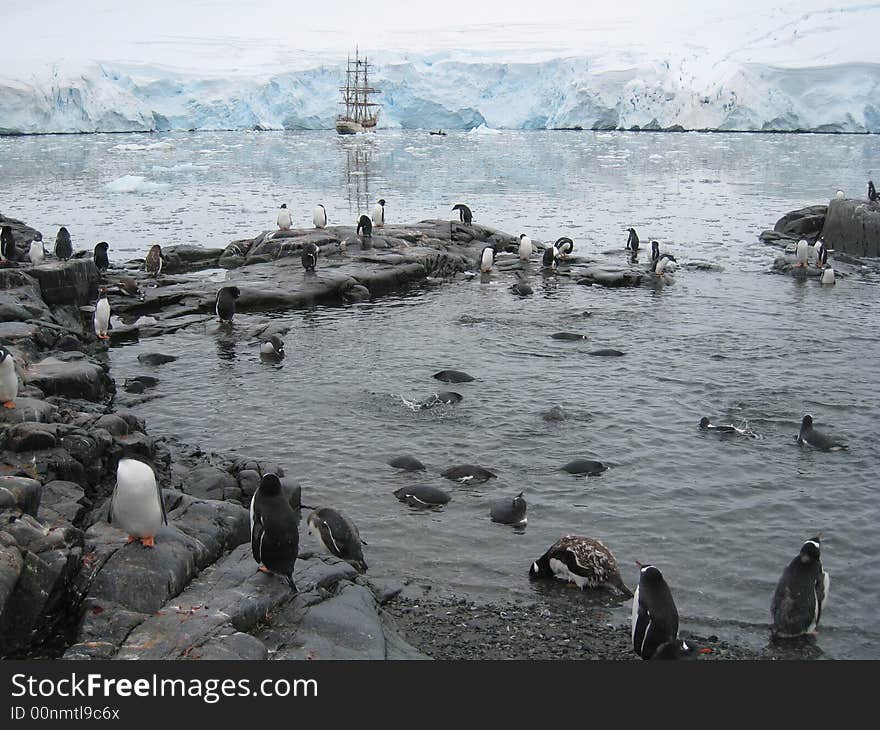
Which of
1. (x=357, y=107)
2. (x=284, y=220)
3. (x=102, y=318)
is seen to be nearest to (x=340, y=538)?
(x=102, y=318)

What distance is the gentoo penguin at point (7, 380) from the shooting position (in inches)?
348

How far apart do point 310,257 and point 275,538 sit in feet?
45.6

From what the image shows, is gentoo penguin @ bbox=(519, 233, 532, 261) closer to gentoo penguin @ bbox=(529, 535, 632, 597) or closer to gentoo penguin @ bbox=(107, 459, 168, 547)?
gentoo penguin @ bbox=(529, 535, 632, 597)

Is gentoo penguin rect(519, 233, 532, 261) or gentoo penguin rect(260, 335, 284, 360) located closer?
gentoo penguin rect(260, 335, 284, 360)

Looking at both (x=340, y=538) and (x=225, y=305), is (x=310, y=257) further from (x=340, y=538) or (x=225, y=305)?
(x=340, y=538)

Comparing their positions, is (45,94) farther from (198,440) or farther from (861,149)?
(198,440)

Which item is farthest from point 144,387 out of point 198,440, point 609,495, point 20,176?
point 20,176

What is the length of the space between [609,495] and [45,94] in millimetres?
94139

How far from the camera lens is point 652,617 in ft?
21.1

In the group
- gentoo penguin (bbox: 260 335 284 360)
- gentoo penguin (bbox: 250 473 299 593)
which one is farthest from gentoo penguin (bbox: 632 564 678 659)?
gentoo penguin (bbox: 260 335 284 360)

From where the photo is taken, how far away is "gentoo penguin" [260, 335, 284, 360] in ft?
48.4

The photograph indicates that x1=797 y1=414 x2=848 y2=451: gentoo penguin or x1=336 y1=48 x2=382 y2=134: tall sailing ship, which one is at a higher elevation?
x1=336 y1=48 x2=382 y2=134: tall sailing ship

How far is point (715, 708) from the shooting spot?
461cm

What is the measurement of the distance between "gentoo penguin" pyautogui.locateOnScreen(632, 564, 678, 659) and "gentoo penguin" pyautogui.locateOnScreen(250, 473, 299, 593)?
2618mm
